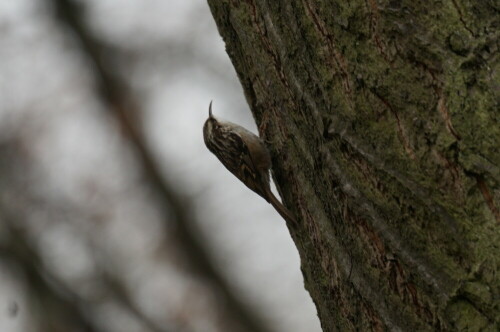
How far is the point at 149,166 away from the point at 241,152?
4810 millimetres

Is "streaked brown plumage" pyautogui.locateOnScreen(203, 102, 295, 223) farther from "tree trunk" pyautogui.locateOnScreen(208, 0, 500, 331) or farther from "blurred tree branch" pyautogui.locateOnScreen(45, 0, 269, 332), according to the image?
"blurred tree branch" pyautogui.locateOnScreen(45, 0, 269, 332)

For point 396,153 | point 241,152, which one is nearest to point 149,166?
point 241,152

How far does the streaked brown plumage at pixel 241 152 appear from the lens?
3422 millimetres

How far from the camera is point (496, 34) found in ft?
6.07

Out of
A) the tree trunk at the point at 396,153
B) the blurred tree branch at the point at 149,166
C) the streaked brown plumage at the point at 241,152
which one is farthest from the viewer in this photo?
the blurred tree branch at the point at 149,166

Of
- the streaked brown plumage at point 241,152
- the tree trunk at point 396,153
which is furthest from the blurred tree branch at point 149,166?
the tree trunk at point 396,153

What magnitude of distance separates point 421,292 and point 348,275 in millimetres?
198

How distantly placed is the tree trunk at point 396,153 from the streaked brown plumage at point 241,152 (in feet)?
3.27

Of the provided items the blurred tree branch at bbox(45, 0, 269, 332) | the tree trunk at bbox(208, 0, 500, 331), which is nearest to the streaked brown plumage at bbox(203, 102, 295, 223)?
the tree trunk at bbox(208, 0, 500, 331)

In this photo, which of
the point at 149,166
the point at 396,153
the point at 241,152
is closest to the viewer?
the point at 396,153

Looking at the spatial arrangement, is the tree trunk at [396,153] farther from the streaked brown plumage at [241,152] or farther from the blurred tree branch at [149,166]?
the blurred tree branch at [149,166]

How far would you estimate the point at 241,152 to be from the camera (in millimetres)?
3826

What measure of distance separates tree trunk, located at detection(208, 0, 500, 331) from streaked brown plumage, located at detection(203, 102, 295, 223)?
1.00 metres

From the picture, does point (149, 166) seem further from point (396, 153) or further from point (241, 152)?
point (396, 153)
